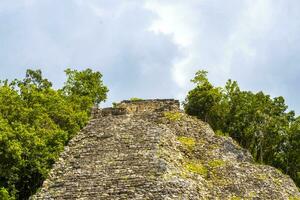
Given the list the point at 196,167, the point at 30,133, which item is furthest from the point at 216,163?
the point at 30,133

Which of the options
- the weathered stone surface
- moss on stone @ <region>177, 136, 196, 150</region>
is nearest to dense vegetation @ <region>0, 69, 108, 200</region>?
the weathered stone surface

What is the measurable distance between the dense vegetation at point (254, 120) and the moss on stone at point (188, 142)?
9.69 meters

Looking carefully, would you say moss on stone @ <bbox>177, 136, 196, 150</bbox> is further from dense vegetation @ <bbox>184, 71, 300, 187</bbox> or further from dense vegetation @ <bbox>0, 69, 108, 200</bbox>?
dense vegetation @ <bbox>184, 71, 300, 187</bbox>

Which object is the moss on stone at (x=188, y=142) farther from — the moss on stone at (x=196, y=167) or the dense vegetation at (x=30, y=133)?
the dense vegetation at (x=30, y=133)

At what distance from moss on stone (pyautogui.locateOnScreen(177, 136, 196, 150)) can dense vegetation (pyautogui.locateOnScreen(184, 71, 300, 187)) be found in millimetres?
9693

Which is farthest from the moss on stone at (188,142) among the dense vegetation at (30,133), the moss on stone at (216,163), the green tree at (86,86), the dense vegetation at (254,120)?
the green tree at (86,86)

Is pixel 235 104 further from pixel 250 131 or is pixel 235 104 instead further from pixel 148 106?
pixel 148 106

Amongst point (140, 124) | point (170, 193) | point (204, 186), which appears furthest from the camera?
point (140, 124)

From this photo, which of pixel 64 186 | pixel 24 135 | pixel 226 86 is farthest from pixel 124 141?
pixel 226 86

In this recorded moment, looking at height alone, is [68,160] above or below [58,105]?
below

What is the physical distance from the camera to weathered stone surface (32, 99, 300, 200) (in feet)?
72.5

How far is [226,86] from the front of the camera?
138 ft

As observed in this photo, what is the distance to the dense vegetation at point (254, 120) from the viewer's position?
37781mm

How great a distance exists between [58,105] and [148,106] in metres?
Answer: 6.43
